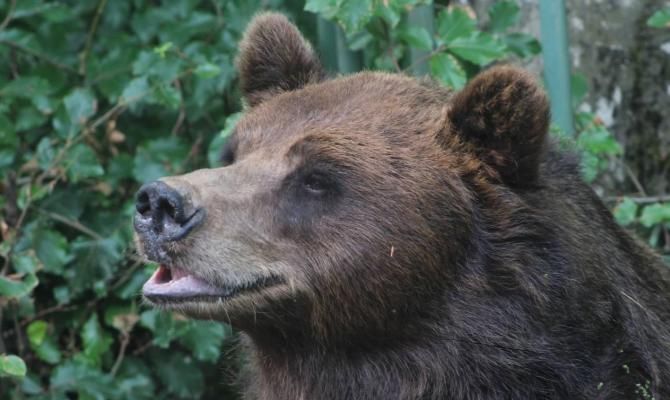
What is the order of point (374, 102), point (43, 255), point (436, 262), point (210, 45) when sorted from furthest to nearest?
point (210, 45), point (43, 255), point (374, 102), point (436, 262)

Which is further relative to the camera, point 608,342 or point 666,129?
point 666,129

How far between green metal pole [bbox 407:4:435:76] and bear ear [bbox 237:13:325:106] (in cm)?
114

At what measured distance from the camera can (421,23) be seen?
6.36 m

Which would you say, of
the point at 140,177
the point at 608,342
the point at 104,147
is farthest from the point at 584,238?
the point at 104,147

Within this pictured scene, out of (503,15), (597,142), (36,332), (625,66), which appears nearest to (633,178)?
(625,66)

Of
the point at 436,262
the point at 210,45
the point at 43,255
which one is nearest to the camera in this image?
the point at 436,262

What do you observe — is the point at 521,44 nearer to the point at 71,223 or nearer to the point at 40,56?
the point at 71,223

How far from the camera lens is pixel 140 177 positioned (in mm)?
6781

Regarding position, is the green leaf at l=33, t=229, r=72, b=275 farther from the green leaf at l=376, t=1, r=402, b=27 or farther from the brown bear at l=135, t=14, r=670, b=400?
the brown bear at l=135, t=14, r=670, b=400

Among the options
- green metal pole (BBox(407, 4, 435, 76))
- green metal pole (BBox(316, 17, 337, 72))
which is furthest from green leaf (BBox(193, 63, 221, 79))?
green metal pole (BBox(407, 4, 435, 76))

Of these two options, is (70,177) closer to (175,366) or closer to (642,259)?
(175,366)

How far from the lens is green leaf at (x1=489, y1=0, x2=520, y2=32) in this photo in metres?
6.08

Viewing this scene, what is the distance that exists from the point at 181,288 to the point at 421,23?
8.59 feet

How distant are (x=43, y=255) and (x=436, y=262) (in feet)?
9.43
